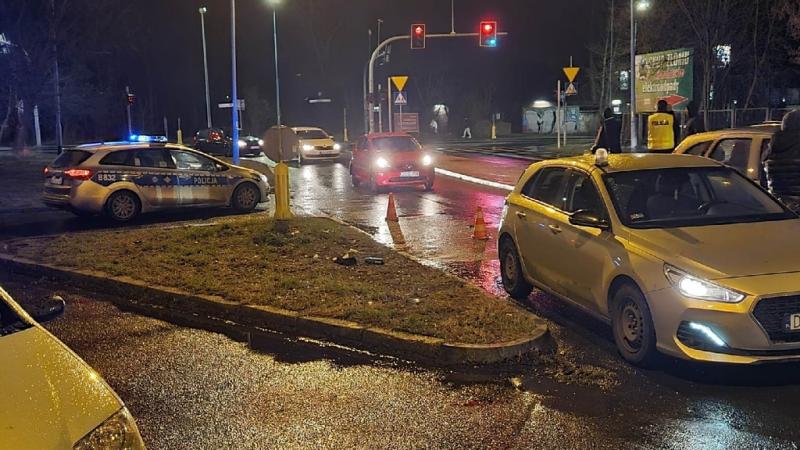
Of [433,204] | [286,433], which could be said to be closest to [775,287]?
[286,433]

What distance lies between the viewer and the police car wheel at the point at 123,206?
1515 cm

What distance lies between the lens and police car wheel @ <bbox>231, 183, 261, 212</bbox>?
1673 centimetres

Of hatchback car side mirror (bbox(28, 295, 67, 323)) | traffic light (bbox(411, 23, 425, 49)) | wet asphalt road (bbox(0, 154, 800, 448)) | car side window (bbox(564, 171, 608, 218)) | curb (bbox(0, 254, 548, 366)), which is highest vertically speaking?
traffic light (bbox(411, 23, 425, 49))

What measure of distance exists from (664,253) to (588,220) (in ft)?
2.94

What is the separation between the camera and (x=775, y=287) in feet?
17.9

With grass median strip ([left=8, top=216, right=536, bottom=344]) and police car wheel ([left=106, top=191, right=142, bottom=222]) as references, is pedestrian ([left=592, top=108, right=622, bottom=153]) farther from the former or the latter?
police car wheel ([left=106, top=191, right=142, bottom=222])

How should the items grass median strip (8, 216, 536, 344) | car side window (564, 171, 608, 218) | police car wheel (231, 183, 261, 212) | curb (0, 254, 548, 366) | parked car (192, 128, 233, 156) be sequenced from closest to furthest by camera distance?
curb (0, 254, 548, 366) → car side window (564, 171, 608, 218) → grass median strip (8, 216, 536, 344) → police car wheel (231, 183, 261, 212) → parked car (192, 128, 233, 156)

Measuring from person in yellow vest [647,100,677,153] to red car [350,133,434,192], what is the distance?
7.16m

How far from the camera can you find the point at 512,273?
8.50 metres

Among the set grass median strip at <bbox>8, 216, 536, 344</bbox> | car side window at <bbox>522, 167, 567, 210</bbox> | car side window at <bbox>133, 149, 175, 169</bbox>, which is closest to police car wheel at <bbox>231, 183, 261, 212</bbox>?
car side window at <bbox>133, 149, 175, 169</bbox>

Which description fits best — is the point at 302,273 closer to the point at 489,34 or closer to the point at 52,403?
the point at 52,403

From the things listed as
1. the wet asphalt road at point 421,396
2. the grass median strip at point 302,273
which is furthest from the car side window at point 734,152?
the grass median strip at point 302,273

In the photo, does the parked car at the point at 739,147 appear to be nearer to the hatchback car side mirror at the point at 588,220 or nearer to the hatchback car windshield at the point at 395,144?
the hatchback car side mirror at the point at 588,220

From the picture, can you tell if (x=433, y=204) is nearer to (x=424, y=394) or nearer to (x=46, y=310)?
(x=424, y=394)
